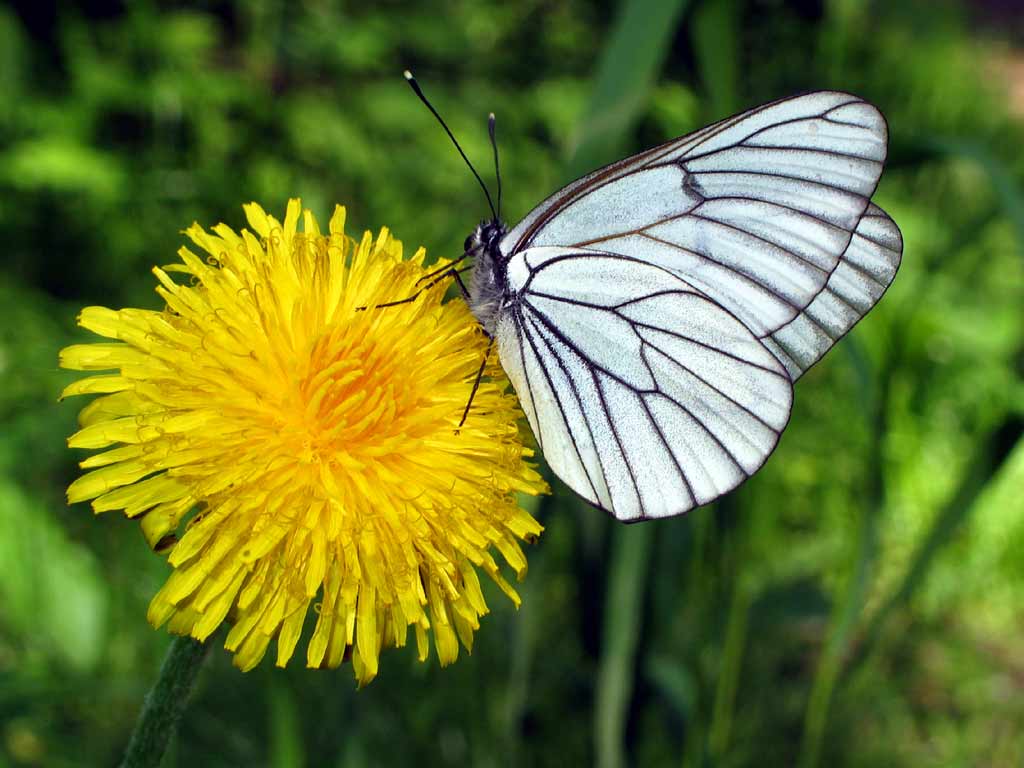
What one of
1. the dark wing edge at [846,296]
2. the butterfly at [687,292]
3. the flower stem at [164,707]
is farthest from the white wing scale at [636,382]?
the flower stem at [164,707]

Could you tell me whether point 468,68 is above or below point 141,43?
above

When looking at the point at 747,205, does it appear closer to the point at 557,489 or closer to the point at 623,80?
the point at 623,80

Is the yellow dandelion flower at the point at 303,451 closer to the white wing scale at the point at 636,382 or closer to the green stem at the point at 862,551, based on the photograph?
the white wing scale at the point at 636,382

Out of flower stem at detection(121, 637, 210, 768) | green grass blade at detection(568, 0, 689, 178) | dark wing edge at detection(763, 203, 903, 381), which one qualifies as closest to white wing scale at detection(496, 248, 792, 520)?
dark wing edge at detection(763, 203, 903, 381)

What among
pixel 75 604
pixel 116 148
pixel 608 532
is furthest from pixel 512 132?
pixel 75 604

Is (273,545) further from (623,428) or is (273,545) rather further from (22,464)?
(22,464)

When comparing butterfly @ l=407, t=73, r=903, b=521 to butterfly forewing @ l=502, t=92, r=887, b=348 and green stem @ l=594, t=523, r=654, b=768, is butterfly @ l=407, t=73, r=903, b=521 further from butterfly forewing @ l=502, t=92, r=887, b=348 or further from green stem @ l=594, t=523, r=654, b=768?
green stem @ l=594, t=523, r=654, b=768

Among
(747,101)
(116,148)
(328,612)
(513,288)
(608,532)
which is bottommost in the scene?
(328,612)
